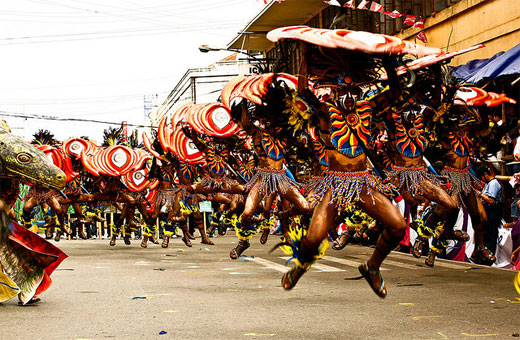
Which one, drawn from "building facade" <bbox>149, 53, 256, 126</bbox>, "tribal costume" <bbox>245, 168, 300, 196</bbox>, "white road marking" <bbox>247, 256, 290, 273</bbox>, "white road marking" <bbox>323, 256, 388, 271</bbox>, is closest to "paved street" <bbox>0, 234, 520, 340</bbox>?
"white road marking" <bbox>247, 256, 290, 273</bbox>

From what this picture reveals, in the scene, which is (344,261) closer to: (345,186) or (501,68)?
(501,68)

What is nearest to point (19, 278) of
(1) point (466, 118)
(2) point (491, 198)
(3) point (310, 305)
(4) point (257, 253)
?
(3) point (310, 305)

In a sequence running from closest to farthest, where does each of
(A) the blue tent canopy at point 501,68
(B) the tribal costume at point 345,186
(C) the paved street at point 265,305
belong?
(C) the paved street at point 265,305
(B) the tribal costume at point 345,186
(A) the blue tent canopy at point 501,68

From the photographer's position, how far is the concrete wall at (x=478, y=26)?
671 inches

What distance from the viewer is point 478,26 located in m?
18.7

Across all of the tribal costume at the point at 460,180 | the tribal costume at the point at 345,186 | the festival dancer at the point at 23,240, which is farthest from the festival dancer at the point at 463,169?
the festival dancer at the point at 23,240

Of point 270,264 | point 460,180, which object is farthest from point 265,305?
point 270,264

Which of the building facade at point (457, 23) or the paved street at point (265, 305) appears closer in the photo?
the paved street at point (265, 305)

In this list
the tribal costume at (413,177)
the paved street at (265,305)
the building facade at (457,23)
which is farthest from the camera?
the building facade at (457,23)

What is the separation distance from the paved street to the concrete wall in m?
6.53

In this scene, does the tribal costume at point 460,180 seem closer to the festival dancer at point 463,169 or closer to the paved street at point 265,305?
the festival dancer at point 463,169

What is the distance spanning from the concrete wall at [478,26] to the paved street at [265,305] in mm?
6527

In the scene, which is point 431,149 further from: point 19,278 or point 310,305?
point 19,278

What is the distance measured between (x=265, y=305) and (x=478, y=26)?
1261 cm
